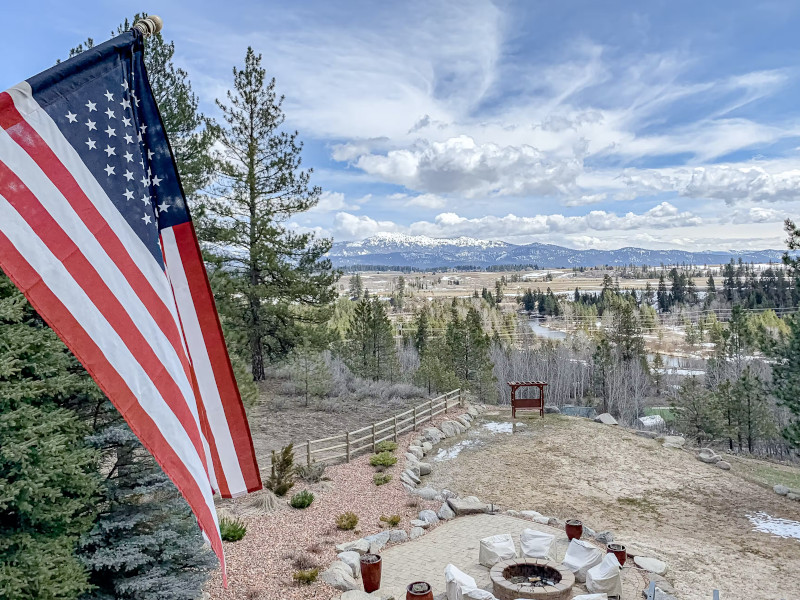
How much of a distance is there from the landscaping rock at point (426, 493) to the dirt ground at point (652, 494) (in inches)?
43.8

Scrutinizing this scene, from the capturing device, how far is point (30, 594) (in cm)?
504

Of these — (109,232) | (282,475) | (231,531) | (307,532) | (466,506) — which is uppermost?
(109,232)

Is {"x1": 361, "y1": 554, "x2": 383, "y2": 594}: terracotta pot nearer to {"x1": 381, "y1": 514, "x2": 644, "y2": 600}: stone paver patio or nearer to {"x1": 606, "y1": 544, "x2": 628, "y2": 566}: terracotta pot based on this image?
{"x1": 381, "y1": 514, "x2": 644, "y2": 600}: stone paver patio

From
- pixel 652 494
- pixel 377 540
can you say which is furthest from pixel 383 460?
pixel 652 494

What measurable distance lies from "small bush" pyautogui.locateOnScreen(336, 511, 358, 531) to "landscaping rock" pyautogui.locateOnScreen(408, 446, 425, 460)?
579cm

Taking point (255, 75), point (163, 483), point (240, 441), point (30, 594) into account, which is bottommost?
point (30, 594)

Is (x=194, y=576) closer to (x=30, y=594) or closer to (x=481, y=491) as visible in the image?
(x=30, y=594)

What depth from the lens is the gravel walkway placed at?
25.5ft

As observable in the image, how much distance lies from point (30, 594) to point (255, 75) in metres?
22.3

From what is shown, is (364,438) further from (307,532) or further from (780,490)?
(780,490)

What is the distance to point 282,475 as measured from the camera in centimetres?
1211

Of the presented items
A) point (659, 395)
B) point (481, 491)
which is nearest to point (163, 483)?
point (481, 491)

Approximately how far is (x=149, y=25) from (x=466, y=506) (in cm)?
1102

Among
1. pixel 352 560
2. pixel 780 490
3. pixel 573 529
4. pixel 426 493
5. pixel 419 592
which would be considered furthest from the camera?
pixel 780 490
